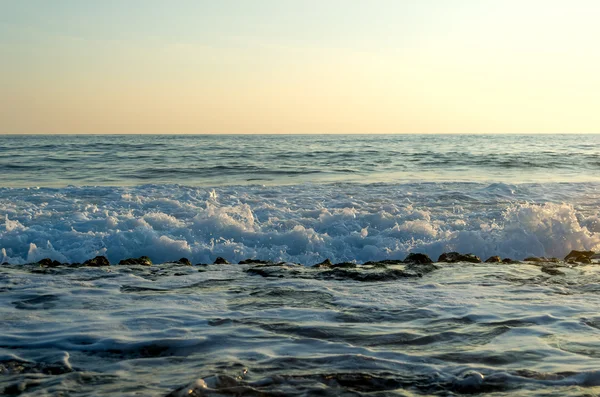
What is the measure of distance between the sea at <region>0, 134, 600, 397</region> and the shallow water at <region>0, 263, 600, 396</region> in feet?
0.06

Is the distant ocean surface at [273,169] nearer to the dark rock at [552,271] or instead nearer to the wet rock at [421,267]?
the wet rock at [421,267]

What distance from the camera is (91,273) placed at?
680 centimetres

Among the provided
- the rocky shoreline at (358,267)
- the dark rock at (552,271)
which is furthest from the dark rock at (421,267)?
the dark rock at (552,271)

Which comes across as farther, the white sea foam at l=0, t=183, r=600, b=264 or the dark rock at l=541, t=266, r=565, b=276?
the white sea foam at l=0, t=183, r=600, b=264

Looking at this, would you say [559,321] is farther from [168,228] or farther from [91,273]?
[168,228]

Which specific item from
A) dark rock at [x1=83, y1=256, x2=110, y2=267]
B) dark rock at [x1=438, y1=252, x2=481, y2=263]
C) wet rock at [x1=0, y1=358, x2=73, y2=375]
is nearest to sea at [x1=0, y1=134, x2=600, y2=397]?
wet rock at [x1=0, y1=358, x2=73, y2=375]

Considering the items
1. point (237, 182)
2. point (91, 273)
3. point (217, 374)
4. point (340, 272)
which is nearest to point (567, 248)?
point (340, 272)

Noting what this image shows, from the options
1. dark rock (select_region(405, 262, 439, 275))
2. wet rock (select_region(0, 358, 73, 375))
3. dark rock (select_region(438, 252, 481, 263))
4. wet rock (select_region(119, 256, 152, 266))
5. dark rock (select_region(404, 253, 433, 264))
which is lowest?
wet rock (select_region(119, 256, 152, 266))

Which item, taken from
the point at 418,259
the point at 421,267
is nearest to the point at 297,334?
the point at 421,267

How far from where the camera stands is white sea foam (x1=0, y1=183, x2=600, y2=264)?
9.53 m

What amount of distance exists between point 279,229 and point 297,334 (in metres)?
6.28

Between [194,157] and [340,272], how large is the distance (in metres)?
25.3

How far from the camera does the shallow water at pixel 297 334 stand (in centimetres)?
352

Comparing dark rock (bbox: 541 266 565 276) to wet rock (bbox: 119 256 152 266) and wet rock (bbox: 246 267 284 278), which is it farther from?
wet rock (bbox: 119 256 152 266)
